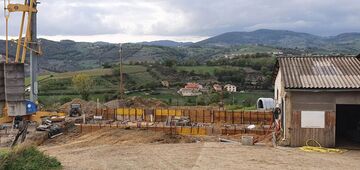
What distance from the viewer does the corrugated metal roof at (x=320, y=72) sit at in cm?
2216

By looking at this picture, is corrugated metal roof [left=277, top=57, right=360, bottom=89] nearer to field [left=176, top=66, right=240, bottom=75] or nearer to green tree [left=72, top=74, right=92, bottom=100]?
green tree [left=72, top=74, right=92, bottom=100]

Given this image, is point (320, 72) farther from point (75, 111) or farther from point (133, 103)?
point (133, 103)

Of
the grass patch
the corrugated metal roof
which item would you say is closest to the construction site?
the corrugated metal roof

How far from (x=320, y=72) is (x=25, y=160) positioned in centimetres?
1543

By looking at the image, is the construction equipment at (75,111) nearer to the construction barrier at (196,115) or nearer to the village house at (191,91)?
the construction barrier at (196,115)

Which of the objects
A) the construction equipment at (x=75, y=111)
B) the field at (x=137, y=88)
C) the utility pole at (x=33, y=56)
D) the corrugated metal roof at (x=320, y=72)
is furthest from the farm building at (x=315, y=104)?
the field at (x=137, y=88)

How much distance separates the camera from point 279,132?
82.5 feet

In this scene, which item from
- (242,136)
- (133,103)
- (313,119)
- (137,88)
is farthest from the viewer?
(137,88)

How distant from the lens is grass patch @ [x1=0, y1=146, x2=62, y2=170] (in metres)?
14.2

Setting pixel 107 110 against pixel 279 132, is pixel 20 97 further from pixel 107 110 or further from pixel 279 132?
pixel 107 110

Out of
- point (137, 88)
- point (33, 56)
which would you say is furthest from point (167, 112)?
point (137, 88)

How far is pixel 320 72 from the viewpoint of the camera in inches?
944

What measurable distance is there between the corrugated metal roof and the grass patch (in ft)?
38.3

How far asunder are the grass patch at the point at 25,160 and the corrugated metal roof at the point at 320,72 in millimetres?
11684
